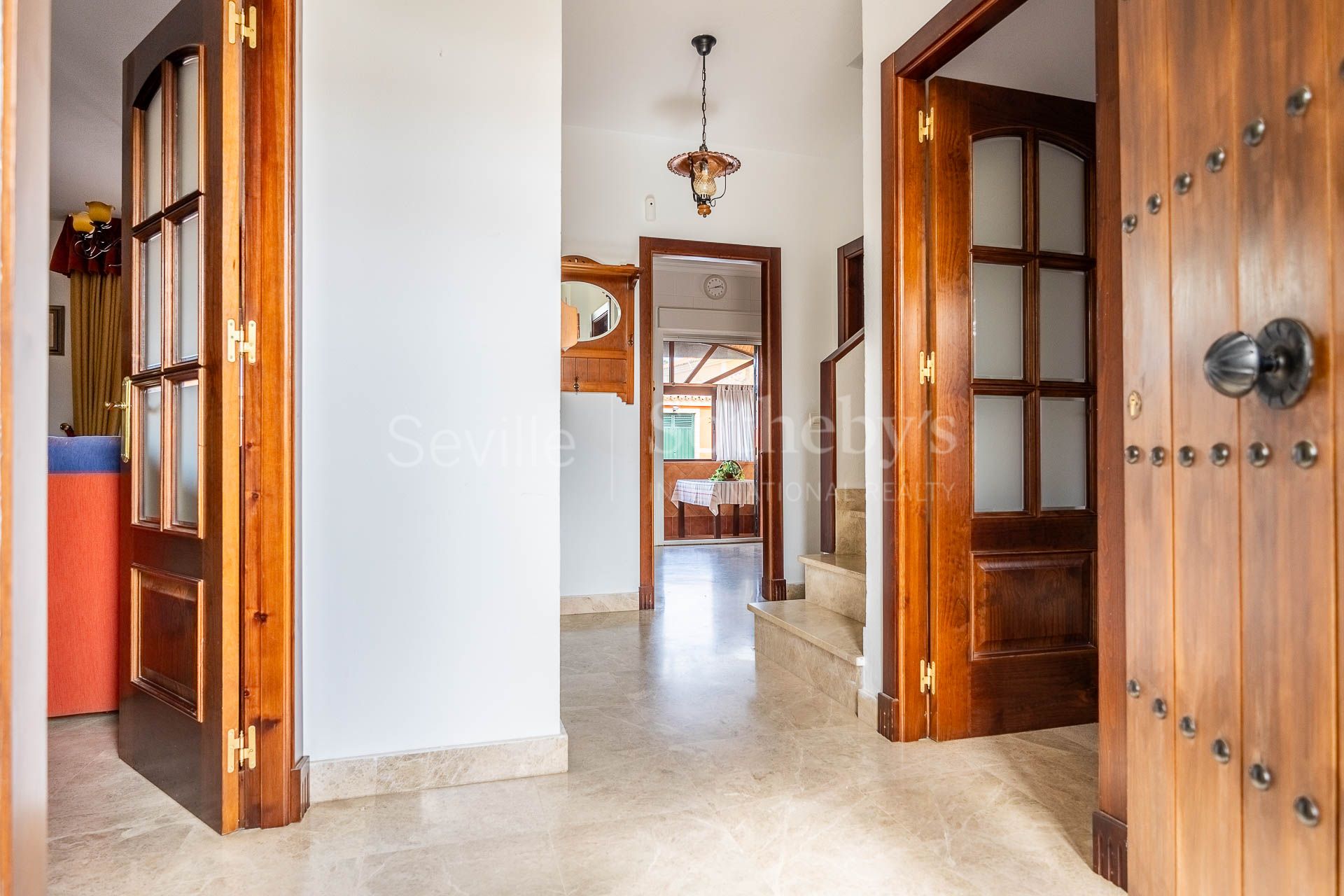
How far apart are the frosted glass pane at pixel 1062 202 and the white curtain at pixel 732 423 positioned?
8819 millimetres

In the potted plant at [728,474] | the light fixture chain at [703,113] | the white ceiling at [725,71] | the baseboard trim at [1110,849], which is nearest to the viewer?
the baseboard trim at [1110,849]

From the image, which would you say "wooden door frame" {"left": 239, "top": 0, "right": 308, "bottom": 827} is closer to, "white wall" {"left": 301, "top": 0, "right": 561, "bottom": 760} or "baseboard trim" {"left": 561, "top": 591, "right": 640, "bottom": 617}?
"white wall" {"left": 301, "top": 0, "right": 561, "bottom": 760}

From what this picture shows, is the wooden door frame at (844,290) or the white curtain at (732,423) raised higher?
the wooden door frame at (844,290)

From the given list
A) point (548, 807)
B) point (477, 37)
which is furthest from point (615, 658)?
point (477, 37)

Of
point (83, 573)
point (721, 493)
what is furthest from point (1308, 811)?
point (721, 493)

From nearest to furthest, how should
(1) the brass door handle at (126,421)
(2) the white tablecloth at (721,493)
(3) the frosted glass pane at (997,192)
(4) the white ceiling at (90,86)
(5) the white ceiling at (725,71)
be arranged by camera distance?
(1) the brass door handle at (126,421), (3) the frosted glass pane at (997,192), (4) the white ceiling at (90,86), (5) the white ceiling at (725,71), (2) the white tablecloth at (721,493)

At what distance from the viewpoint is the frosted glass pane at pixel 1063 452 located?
2.57 meters

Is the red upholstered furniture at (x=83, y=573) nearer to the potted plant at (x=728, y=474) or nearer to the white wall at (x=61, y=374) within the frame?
the white wall at (x=61, y=374)

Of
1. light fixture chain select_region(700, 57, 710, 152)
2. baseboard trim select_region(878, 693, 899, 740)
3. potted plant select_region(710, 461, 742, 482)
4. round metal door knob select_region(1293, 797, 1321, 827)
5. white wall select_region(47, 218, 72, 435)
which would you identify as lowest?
baseboard trim select_region(878, 693, 899, 740)

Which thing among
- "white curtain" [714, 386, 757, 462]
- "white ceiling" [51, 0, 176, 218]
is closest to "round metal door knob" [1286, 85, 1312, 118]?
"white ceiling" [51, 0, 176, 218]

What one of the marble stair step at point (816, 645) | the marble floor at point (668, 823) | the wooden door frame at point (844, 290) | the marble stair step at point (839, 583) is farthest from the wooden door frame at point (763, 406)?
the marble floor at point (668, 823)

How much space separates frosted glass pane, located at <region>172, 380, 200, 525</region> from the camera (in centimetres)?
194

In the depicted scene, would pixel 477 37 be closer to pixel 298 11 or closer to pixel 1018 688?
pixel 298 11

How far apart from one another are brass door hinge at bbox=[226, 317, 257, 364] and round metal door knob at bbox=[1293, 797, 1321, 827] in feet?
7.04
